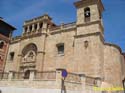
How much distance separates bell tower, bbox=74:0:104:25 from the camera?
2072 centimetres

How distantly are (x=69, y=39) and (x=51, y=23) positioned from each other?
575cm

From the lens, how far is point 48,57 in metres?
22.4

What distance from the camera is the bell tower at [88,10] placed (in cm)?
2072

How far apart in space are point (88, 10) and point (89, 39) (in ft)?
15.5

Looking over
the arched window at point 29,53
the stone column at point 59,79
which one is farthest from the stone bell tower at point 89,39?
the arched window at point 29,53

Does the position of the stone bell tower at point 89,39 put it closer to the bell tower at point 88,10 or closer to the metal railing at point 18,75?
the bell tower at point 88,10

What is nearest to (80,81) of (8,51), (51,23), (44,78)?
(44,78)

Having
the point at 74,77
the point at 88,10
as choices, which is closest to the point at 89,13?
the point at 88,10

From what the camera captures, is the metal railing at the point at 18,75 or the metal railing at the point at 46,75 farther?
the metal railing at the point at 18,75

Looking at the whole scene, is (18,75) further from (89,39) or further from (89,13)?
(89,13)

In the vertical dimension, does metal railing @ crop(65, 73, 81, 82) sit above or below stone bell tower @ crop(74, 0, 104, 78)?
below

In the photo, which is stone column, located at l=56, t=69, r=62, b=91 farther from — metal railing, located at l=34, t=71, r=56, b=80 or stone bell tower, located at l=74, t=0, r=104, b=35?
stone bell tower, located at l=74, t=0, r=104, b=35

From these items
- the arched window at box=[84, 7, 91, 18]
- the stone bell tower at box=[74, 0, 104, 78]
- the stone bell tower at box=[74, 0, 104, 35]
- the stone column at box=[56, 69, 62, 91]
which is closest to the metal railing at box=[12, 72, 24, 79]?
the stone column at box=[56, 69, 62, 91]

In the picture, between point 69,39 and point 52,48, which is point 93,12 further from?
point 52,48
